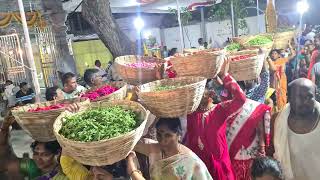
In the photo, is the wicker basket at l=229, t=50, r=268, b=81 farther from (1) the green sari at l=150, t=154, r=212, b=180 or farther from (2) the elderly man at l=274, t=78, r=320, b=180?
(1) the green sari at l=150, t=154, r=212, b=180

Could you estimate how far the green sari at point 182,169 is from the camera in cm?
261

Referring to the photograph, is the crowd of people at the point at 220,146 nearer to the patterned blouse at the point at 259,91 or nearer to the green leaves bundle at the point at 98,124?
the green leaves bundle at the point at 98,124

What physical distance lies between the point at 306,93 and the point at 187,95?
1.01m

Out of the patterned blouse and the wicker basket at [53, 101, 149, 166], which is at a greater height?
the wicker basket at [53, 101, 149, 166]

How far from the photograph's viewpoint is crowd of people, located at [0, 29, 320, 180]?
104 inches

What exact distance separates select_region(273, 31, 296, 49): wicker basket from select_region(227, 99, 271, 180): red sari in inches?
130

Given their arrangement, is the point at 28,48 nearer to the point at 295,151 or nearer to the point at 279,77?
the point at 295,151

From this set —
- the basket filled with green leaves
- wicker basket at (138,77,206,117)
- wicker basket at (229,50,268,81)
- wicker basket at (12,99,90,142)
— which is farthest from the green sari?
the basket filled with green leaves

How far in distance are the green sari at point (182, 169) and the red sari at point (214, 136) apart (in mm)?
554

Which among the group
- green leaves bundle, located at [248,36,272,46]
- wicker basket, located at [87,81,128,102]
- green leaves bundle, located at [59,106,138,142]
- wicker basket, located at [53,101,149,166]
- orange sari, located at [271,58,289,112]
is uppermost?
green leaves bundle, located at [248,36,272,46]

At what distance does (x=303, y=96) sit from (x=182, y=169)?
1.12 meters

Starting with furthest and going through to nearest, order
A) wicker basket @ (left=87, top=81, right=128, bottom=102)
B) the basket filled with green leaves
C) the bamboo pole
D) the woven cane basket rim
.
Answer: the basket filled with green leaves
the bamboo pole
the woven cane basket rim
wicker basket @ (left=87, top=81, right=128, bottom=102)

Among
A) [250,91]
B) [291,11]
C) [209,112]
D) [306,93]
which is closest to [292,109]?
[306,93]

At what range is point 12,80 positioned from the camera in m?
11.4
